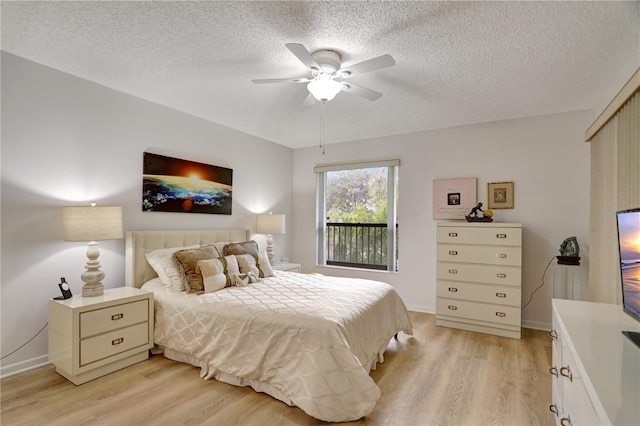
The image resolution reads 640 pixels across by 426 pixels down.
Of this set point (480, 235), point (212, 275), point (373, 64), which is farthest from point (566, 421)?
point (212, 275)

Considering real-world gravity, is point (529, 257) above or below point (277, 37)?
below

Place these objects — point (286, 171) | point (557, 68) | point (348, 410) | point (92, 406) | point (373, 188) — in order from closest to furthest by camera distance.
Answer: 1. point (348, 410)
2. point (92, 406)
3. point (557, 68)
4. point (373, 188)
5. point (286, 171)

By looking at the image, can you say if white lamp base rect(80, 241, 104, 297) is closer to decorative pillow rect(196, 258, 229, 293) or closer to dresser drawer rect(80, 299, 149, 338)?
dresser drawer rect(80, 299, 149, 338)

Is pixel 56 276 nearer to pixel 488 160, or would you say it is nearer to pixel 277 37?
pixel 277 37

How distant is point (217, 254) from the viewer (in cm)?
309

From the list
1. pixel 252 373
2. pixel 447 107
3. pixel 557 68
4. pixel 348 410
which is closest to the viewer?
pixel 348 410

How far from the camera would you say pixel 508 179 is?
147 inches

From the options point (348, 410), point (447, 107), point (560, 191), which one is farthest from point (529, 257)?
point (348, 410)

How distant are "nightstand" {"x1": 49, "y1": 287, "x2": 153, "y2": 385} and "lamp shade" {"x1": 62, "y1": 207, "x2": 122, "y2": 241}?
0.50 m

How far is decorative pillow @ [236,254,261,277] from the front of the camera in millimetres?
3091

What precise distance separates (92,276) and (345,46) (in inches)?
104

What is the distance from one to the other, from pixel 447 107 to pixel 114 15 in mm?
2999

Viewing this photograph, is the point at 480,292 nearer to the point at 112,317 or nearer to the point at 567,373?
the point at 567,373

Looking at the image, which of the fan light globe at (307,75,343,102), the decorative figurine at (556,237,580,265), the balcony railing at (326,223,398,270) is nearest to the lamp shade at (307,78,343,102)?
the fan light globe at (307,75,343,102)
